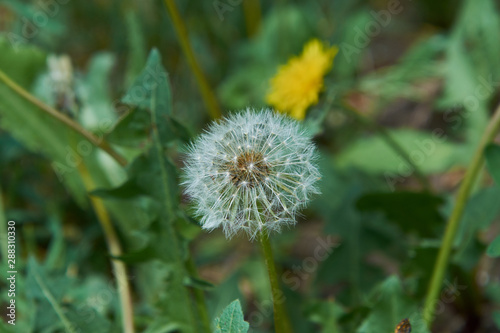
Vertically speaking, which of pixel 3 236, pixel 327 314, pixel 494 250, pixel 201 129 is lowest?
pixel 494 250

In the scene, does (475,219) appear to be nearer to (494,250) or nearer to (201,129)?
(494,250)

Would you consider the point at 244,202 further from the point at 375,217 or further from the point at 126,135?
the point at 375,217

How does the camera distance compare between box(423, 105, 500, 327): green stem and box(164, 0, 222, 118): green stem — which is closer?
box(423, 105, 500, 327): green stem

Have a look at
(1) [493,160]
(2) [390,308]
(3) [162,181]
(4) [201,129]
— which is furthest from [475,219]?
(4) [201,129]

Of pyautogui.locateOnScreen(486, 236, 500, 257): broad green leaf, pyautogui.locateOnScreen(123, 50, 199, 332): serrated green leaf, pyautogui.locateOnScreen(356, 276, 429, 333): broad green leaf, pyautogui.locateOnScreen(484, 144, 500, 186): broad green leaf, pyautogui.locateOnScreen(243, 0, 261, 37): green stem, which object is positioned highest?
pyautogui.locateOnScreen(243, 0, 261, 37): green stem

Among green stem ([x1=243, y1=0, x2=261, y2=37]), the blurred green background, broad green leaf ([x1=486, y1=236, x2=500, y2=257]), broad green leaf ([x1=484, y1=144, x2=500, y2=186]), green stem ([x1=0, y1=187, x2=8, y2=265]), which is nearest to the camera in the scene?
broad green leaf ([x1=486, y1=236, x2=500, y2=257])

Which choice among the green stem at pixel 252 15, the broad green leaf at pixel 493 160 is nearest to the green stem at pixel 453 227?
the broad green leaf at pixel 493 160

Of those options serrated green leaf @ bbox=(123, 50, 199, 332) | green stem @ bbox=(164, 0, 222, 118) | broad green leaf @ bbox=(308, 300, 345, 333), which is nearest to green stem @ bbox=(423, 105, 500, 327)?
broad green leaf @ bbox=(308, 300, 345, 333)

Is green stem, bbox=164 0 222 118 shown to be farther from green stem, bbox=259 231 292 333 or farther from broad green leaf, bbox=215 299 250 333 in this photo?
broad green leaf, bbox=215 299 250 333
